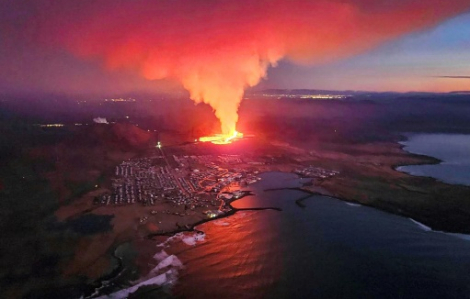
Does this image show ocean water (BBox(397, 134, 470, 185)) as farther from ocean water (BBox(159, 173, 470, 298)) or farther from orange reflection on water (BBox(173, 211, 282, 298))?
orange reflection on water (BBox(173, 211, 282, 298))

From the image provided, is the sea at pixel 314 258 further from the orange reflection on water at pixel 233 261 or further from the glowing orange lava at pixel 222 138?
the glowing orange lava at pixel 222 138

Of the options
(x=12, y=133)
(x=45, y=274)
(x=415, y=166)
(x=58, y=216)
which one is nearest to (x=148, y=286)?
(x=45, y=274)

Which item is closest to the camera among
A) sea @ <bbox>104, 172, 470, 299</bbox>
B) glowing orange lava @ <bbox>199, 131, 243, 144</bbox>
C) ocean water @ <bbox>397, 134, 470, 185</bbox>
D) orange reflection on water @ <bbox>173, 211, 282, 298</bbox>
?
orange reflection on water @ <bbox>173, 211, 282, 298</bbox>

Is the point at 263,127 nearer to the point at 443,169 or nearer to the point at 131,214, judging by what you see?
the point at 443,169

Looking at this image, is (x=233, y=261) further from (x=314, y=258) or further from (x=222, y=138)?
(x=222, y=138)

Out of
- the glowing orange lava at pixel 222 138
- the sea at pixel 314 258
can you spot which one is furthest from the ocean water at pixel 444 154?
the glowing orange lava at pixel 222 138

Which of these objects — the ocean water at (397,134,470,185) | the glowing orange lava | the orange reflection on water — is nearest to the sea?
the orange reflection on water

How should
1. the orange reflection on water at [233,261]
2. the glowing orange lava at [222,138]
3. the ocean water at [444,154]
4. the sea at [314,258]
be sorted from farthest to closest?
the glowing orange lava at [222,138] < the ocean water at [444,154] < the sea at [314,258] < the orange reflection on water at [233,261]
